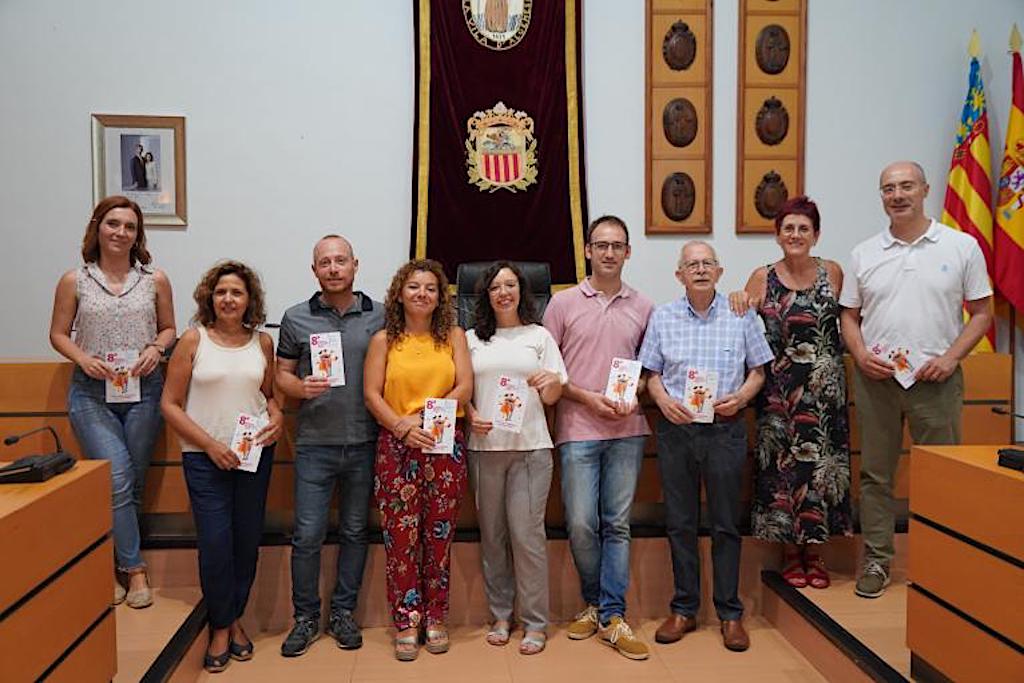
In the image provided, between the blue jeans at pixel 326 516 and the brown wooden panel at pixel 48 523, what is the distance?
0.76m

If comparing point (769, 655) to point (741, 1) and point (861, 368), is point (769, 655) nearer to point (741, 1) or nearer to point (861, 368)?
point (861, 368)

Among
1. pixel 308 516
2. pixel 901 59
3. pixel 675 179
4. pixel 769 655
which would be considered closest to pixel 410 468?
pixel 308 516

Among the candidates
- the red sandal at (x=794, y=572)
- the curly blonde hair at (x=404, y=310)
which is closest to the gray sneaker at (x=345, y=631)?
the curly blonde hair at (x=404, y=310)

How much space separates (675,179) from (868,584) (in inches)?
104

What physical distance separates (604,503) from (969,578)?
128 cm

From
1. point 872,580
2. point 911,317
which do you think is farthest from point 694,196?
point 872,580

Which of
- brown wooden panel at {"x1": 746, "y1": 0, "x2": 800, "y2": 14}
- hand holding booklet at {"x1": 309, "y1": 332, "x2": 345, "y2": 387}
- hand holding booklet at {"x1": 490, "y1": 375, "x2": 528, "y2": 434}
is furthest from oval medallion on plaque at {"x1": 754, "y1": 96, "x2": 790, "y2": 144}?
hand holding booklet at {"x1": 309, "y1": 332, "x2": 345, "y2": 387}

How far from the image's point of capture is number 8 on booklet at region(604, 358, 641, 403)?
3045 millimetres

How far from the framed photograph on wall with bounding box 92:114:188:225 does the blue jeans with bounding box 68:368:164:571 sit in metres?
1.84

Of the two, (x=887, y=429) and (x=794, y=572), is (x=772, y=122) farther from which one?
(x=794, y=572)

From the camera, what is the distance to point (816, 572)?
349 cm

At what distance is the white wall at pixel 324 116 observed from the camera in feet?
15.7

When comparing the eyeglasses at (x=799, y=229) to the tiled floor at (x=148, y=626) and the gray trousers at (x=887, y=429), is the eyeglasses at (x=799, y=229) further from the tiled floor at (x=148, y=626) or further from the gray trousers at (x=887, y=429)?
the tiled floor at (x=148, y=626)

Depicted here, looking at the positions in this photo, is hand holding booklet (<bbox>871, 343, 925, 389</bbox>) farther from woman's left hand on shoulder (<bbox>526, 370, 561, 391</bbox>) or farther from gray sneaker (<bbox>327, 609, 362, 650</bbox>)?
gray sneaker (<bbox>327, 609, 362, 650</bbox>)
